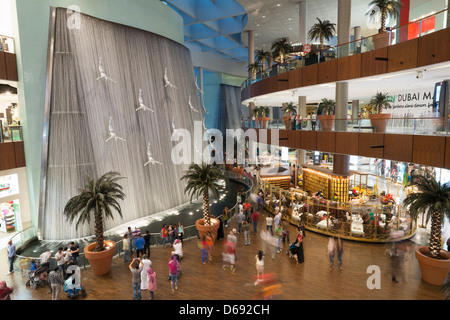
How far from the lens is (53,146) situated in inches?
560

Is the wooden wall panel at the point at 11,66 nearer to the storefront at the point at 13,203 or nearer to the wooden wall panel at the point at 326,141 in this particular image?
the storefront at the point at 13,203

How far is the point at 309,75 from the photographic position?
52.5 feet

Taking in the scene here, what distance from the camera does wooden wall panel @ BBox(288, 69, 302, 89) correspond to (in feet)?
55.0

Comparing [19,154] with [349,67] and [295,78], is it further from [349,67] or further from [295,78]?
[349,67]

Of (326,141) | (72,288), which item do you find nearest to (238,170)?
(326,141)

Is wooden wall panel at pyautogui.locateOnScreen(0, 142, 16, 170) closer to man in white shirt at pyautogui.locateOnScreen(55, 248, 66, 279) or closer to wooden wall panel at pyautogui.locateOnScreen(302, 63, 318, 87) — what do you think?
man in white shirt at pyautogui.locateOnScreen(55, 248, 66, 279)

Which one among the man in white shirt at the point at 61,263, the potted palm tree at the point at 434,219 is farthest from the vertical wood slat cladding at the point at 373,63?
the man in white shirt at the point at 61,263

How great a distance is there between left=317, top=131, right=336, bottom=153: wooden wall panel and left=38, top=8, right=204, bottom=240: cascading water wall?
10163 mm

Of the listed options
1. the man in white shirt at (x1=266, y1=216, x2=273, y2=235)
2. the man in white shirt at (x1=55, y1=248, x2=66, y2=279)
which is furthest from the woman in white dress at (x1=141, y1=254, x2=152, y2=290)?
the man in white shirt at (x1=266, y1=216, x2=273, y2=235)

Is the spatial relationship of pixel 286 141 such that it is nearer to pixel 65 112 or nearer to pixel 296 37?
pixel 65 112

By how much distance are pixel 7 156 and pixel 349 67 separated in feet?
54.7
